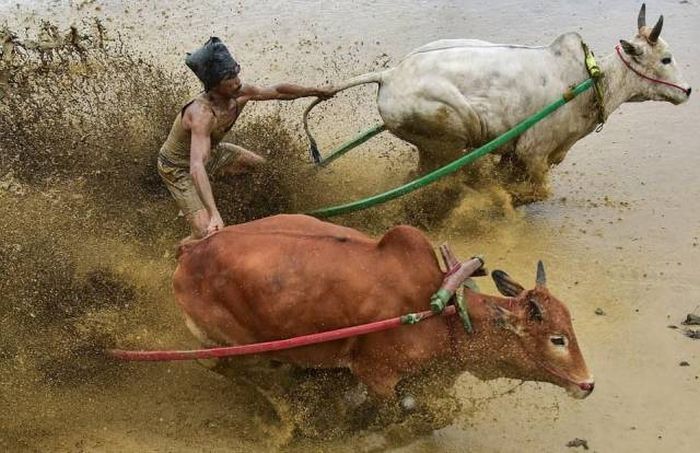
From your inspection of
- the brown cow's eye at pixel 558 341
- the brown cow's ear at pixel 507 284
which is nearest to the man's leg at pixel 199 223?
the brown cow's ear at pixel 507 284

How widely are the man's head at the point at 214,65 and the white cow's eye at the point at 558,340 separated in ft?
6.89

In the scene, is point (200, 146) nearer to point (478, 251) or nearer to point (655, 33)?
point (478, 251)

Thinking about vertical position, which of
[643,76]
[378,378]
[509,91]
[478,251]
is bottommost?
[478,251]

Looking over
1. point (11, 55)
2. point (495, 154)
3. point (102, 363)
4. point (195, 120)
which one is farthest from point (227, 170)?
point (11, 55)

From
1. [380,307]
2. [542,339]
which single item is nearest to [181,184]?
[380,307]

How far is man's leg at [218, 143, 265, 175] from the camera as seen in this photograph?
5141 millimetres

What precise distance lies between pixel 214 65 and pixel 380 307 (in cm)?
157

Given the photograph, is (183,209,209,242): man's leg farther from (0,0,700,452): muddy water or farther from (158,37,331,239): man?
A: (0,0,700,452): muddy water

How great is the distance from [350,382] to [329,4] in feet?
20.5

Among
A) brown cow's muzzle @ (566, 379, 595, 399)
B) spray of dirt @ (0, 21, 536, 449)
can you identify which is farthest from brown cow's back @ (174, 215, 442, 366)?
brown cow's muzzle @ (566, 379, 595, 399)

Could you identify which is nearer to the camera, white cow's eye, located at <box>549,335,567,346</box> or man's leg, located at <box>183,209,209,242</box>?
white cow's eye, located at <box>549,335,567,346</box>

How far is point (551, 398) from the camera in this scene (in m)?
4.61

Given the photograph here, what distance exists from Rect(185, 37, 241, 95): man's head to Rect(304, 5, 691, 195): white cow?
3.87 ft

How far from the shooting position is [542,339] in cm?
370
